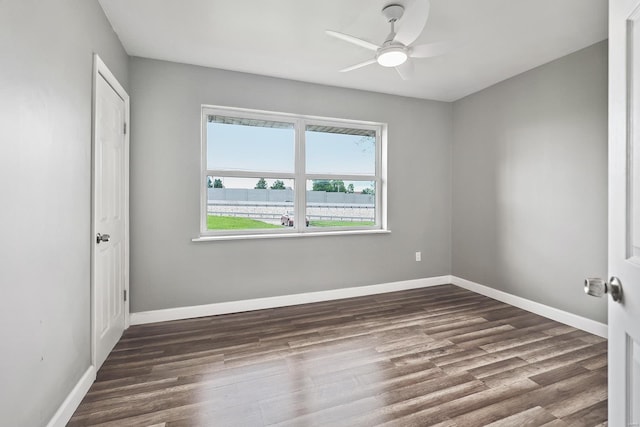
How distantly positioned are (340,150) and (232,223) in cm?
160

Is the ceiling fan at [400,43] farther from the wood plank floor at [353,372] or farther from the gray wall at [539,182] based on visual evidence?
the wood plank floor at [353,372]

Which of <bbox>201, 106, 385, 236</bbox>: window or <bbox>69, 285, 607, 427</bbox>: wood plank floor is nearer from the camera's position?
<bbox>69, 285, 607, 427</bbox>: wood plank floor

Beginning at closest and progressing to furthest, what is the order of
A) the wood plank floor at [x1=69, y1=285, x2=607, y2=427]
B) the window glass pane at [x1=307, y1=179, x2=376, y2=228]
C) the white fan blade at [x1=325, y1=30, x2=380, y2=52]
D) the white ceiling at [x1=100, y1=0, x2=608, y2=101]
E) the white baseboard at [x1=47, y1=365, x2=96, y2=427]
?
the white baseboard at [x1=47, y1=365, x2=96, y2=427] → the wood plank floor at [x1=69, y1=285, x2=607, y2=427] → the white fan blade at [x1=325, y1=30, x2=380, y2=52] → the white ceiling at [x1=100, y1=0, x2=608, y2=101] → the window glass pane at [x1=307, y1=179, x2=376, y2=228]

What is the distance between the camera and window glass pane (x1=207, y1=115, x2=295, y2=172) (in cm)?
331

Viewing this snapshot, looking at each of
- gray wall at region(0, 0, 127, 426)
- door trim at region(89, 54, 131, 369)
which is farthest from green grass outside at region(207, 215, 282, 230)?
gray wall at region(0, 0, 127, 426)

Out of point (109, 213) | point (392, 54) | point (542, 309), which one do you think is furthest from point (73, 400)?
point (542, 309)

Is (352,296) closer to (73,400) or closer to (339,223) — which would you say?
(339,223)

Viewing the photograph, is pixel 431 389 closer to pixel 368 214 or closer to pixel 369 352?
pixel 369 352

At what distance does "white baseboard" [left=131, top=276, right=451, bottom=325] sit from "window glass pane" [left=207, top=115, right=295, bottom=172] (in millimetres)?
1466

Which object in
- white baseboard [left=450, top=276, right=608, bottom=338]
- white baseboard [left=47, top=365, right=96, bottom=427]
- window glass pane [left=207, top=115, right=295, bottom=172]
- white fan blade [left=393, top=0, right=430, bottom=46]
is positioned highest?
white fan blade [left=393, top=0, right=430, bottom=46]

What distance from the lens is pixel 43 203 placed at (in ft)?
4.73

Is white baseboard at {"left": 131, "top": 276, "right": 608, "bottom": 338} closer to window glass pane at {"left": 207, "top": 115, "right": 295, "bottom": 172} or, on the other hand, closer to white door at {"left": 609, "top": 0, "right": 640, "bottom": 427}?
window glass pane at {"left": 207, "top": 115, "right": 295, "bottom": 172}

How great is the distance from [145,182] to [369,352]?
2.56 meters

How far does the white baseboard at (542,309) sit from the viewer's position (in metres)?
2.70
